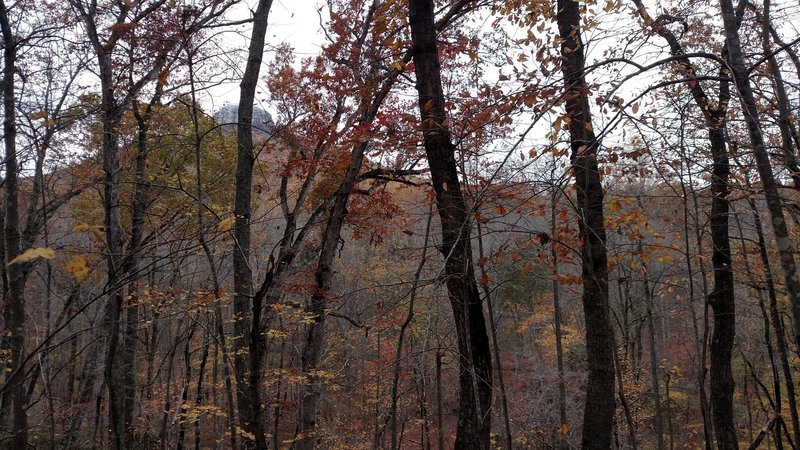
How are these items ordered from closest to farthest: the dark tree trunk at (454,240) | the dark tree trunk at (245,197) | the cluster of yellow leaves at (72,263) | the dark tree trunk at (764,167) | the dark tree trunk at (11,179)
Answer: the cluster of yellow leaves at (72,263)
the dark tree trunk at (764,167)
the dark tree trunk at (454,240)
the dark tree trunk at (11,179)
the dark tree trunk at (245,197)

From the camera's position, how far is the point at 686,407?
2080 cm

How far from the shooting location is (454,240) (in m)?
3.99

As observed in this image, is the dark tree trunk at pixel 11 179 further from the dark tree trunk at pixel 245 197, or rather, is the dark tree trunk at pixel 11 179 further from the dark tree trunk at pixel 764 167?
the dark tree trunk at pixel 764 167

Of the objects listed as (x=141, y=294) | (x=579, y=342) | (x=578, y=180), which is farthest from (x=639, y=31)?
(x=579, y=342)

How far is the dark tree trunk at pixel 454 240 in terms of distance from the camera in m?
3.93

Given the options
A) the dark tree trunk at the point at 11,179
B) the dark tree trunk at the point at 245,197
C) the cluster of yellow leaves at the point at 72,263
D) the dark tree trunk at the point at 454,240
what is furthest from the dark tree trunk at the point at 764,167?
the dark tree trunk at the point at 11,179

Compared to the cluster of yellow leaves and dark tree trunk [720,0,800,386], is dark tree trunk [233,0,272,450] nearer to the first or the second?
the cluster of yellow leaves

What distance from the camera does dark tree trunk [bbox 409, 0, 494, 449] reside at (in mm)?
3926

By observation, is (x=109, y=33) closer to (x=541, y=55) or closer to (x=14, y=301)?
(x=14, y=301)

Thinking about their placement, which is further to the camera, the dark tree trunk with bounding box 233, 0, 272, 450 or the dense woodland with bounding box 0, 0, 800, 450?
the dark tree trunk with bounding box 233, 0, 272, 450

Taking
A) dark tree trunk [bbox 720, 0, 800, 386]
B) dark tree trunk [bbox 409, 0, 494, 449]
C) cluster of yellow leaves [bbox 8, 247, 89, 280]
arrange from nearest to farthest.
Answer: cluster of yellow leaves [bbox 8, 247, 89, 280] → dark tree trunk [bbox 720, 0, 800, 386] → dark tree trunk [bbox 409, 0, 494, 449]

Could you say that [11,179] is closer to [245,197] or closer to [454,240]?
[245,197]

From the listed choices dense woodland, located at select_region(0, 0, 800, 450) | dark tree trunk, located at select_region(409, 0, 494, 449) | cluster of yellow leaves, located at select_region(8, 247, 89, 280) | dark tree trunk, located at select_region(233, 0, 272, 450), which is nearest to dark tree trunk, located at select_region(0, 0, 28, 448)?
dense woodland, located at select_region(0, 0, 800, 450)

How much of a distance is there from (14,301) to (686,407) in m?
23.7
